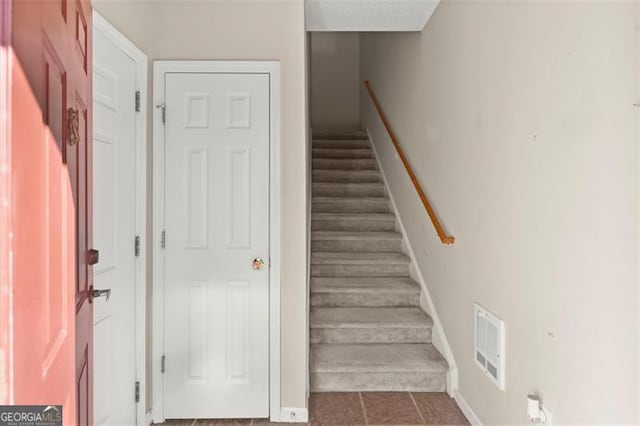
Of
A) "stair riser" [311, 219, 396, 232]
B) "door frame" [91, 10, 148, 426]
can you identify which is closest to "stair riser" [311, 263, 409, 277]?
"stair riser" [311, 219, 396, 232]

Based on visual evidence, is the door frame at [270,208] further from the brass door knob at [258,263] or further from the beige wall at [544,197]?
the beige wall at [544,197]

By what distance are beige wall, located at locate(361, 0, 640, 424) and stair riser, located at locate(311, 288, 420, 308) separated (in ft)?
1.47

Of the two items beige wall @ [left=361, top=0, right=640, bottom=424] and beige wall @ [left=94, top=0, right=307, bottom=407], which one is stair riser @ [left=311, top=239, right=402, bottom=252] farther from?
beige wall @ [left=94, top=0, right=307, bottom=407]

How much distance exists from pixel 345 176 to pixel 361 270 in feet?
4.86

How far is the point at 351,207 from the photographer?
418 cm

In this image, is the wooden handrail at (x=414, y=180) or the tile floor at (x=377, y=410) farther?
the wooden handrail at (x=414, y=180)

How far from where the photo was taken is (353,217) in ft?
→ 12.9

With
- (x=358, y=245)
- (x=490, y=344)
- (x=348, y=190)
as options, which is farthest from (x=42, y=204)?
(x=348, y=190)

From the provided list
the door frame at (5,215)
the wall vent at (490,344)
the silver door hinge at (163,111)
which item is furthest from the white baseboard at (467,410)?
the silver door hinge at (163,111)

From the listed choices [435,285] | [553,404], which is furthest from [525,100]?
[435,285]

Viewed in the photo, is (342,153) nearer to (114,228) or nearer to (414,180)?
(414,180)

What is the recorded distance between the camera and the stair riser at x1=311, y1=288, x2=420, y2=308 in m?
3.14

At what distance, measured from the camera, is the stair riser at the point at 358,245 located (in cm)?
369

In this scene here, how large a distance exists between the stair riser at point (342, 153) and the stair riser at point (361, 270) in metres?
1.91
